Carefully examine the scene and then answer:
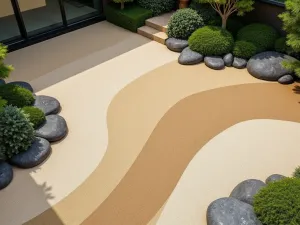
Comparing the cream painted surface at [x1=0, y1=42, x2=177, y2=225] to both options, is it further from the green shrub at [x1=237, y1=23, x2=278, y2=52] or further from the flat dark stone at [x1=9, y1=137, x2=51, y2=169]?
the green shrub at [x1=237, y1=23, x2=278, y2=52]

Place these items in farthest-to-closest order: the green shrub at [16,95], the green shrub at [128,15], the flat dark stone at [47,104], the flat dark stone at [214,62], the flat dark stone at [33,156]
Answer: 1. the green shrub at [128,15]
2. the flat dark stone at [214,62]
3. the flat dark stone at [47,104]
4. the green shrub at [16,95]
5. the flat dark stone at [33,156]

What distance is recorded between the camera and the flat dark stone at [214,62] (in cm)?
804

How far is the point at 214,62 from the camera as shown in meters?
8.09

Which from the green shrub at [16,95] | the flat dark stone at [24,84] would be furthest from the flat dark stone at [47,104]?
the flat dark stone at [24,84]

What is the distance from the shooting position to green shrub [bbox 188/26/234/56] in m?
8.07

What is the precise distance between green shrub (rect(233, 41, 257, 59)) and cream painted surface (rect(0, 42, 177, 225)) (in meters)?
1.64

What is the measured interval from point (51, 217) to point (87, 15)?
7333 millimetres

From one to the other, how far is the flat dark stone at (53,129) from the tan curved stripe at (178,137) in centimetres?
161

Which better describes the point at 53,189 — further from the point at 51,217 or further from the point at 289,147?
the point at 289,147

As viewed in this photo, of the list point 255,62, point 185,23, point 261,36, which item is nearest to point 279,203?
point 255,62

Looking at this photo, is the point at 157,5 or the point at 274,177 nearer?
the point at 274,177

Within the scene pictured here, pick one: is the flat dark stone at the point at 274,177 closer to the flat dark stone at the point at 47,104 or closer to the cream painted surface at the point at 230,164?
the cream painted surface at the point at 230,164

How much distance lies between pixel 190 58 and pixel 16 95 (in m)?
4.28

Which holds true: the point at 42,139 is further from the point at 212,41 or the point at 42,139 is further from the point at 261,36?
the point at 261,36
